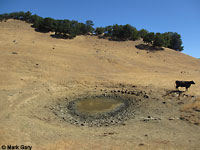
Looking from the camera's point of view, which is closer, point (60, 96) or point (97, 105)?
point (97, 105)

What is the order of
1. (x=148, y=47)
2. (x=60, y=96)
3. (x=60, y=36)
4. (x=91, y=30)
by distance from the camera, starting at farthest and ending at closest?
(x=91, y=30) < (x=60, y=36) < (x=148, y=47) < (x=60, y=96)

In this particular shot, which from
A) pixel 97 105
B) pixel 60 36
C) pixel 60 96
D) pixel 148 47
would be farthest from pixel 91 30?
pixel 97 105

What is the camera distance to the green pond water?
11891 millimetres

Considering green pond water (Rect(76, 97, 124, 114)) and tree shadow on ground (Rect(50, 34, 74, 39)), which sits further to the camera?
tree shadow on ground (Rect(50, 34, 74, 39))

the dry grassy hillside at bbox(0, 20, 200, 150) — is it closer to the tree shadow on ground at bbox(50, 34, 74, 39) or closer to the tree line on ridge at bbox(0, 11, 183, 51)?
the tree line on ridge at bbox(0, 11, 183, 51)

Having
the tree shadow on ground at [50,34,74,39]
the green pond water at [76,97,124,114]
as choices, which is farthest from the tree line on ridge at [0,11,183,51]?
the green pond water at [76,97,124,114]

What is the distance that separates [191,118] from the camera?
880 centimetres

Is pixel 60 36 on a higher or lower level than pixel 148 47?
higher

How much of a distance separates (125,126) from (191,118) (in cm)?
393

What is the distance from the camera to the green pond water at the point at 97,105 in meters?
11.9

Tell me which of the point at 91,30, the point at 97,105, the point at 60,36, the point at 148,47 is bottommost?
the point at 97,105

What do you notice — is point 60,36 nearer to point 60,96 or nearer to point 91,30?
point 91,30

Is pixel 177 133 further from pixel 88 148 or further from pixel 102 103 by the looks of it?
pixel 102 103

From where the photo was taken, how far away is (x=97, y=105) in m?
12.8
